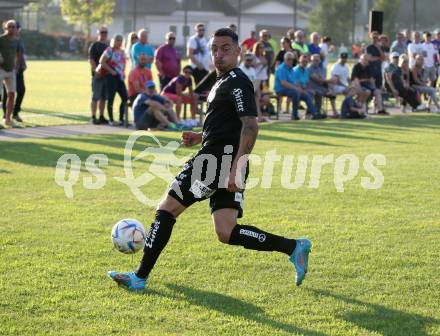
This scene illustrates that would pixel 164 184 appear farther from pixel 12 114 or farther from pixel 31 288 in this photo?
pixel 12 114

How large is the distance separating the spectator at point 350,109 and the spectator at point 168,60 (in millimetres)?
4364

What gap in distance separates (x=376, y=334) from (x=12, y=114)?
14776mm

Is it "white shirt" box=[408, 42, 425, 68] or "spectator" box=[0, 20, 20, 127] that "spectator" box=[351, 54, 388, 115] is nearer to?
"white shirt" box=[408, 42, 425, 68]

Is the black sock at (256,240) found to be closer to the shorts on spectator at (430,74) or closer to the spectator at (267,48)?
the spectator at (267,48)

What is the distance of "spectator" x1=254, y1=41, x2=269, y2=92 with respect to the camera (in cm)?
2002

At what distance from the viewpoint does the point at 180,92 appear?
1822 cm

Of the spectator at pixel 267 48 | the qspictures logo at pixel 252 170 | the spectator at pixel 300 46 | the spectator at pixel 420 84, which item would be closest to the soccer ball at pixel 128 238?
the qspictures logo at pixel 252 170

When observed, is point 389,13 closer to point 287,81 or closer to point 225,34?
point 287,81

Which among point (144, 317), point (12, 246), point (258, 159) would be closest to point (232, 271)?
point (144, 317)

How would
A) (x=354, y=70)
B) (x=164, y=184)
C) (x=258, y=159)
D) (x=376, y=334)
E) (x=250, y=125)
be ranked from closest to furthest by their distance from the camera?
(x=376, y=334) → (x=250, y=125) → (x=164, y=184) → (x=258, y=159) → (x=354, y=70)

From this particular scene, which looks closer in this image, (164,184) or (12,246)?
(12,246)

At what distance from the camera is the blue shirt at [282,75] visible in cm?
1975

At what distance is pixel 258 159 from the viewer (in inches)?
517

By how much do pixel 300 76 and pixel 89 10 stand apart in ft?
200
